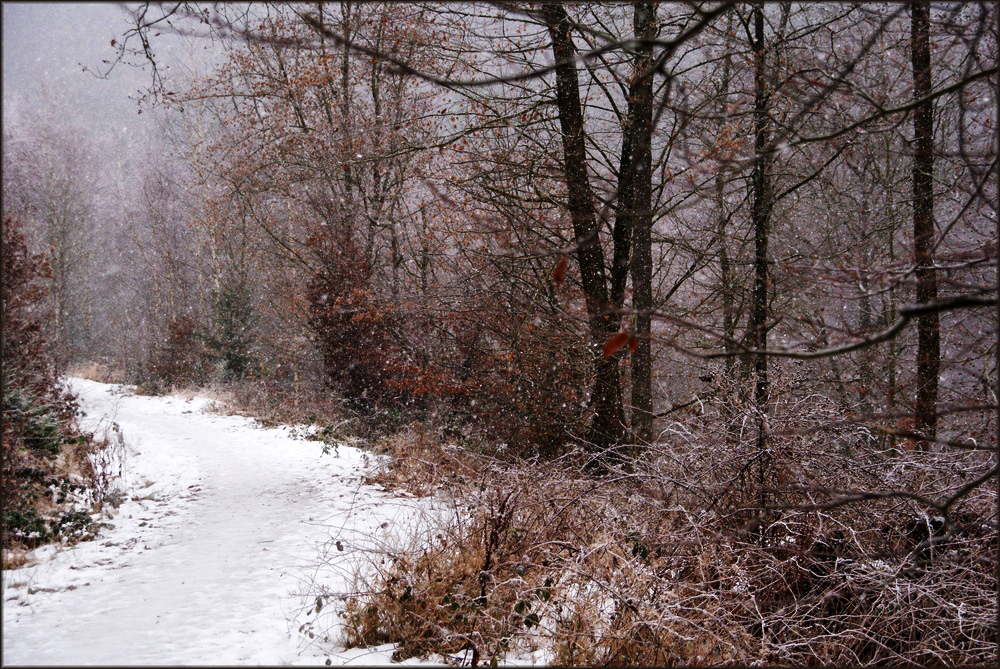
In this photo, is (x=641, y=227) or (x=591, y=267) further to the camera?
(x=591, y=267)

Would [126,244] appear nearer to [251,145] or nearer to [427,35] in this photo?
[251,145]

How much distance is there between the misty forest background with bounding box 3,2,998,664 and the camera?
314 centimetres

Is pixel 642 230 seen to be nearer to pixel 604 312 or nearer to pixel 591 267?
pixel 591 267

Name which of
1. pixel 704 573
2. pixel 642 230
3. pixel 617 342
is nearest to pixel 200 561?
pixel 704 573

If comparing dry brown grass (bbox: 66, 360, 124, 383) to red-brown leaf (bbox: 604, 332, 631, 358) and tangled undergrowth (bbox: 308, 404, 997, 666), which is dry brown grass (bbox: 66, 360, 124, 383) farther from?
red-brown leaf (bbox: 604, 332, 631, 358)

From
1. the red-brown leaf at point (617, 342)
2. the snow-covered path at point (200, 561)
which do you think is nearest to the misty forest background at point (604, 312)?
the red-brown leaf at point (617, 342)

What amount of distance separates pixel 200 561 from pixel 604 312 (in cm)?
403

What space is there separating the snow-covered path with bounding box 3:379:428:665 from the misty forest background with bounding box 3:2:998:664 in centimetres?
59

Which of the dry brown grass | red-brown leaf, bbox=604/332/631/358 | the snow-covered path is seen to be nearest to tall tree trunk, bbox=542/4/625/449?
the snow-covered path

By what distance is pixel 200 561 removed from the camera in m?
4.24

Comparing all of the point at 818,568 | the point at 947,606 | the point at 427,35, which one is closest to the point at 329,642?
the point at 818,568

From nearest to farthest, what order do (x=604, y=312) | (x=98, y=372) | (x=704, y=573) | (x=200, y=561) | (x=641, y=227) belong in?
(x=604, y=312) → (x=704, y=573) → (x=200, y=561) → (x=641, y=227) → (x=98, y=372)

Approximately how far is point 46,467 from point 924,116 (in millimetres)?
9962

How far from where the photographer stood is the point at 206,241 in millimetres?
16562
